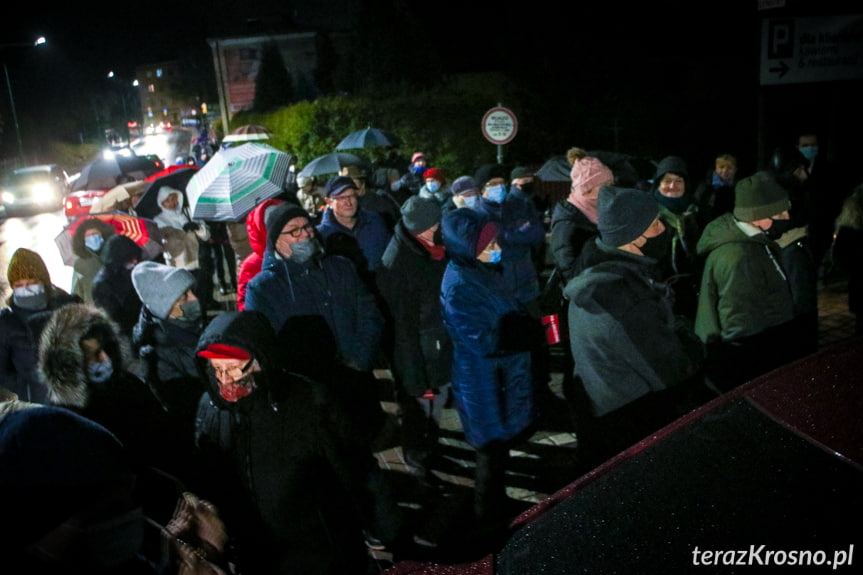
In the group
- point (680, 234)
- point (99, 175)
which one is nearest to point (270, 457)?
point (680, 234)

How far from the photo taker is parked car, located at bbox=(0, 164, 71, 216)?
25844mm

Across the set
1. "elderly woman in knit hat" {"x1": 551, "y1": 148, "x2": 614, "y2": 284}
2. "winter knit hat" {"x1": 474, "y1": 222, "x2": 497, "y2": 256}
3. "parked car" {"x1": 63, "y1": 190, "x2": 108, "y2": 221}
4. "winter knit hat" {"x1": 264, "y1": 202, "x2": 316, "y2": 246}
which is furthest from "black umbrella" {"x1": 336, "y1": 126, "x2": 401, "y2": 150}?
"parked car" {"x1": 63, "y1": 190, "x2": 108, "y2": 221}

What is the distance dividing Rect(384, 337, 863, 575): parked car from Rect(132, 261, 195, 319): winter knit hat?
8.31ft

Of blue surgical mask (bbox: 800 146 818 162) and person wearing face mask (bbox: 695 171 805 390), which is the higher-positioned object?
blue surgical mask (bbox: 800 146 818 162)

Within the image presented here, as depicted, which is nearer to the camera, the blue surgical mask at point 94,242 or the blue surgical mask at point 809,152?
the blue surgical mask at point 94,242

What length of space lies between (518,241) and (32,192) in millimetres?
26723

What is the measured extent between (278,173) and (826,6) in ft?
25.2

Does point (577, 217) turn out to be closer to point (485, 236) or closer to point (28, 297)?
point (485, 236)

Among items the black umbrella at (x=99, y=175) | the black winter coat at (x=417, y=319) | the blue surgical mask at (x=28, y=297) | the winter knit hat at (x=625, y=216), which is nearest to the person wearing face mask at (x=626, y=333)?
the winter knit hat at (x=625, y=216)

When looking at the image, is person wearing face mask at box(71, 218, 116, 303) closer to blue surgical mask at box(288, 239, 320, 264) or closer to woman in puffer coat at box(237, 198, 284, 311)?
woman in puffer coat at box(237, 198, 284, 311)

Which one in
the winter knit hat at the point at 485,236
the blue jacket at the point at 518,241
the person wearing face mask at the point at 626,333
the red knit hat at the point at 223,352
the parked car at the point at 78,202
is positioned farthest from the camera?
the parked car at the point at 78,202

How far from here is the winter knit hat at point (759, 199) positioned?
4.00 metres

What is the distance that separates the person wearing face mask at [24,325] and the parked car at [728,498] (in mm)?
3016

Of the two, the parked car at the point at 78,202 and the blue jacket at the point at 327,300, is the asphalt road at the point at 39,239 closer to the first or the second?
the parked car at the point at 78,202
